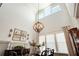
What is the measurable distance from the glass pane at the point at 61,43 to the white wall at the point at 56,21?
12cm

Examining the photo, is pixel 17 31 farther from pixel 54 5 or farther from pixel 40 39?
pixel 54 5

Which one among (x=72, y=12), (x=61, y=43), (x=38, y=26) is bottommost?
(x=61, y=43)

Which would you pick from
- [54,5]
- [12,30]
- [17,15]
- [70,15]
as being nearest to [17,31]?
[12,30]

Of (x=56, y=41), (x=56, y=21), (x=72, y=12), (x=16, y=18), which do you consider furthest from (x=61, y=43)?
(x=16, y=18)

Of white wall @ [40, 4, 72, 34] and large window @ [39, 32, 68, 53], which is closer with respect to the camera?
large window @ [39, 32, 68, 53]

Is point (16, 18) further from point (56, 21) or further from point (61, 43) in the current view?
point (61, 43)

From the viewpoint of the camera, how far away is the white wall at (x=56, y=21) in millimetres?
1935

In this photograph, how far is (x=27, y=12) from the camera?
202 cm

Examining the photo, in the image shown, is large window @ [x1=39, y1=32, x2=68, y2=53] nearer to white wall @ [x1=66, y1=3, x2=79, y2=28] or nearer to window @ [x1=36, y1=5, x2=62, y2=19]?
white wall @ [x1=66, y1=3, x2=79, y2=28]

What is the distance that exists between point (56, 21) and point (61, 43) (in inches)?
16.1

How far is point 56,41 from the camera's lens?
75.0 inches

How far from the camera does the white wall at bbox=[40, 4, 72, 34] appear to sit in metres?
1.93

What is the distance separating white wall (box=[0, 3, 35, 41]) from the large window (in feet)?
0.75

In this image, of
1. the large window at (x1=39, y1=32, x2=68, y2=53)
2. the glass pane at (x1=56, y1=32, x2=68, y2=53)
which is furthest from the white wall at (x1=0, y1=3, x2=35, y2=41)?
the glass pane at (x1=56, y1=32, x2=68, y2=53)
